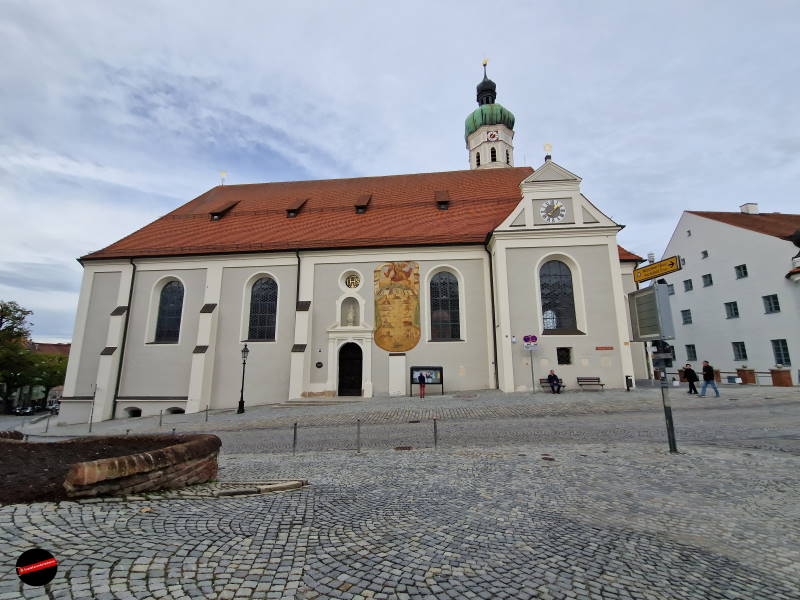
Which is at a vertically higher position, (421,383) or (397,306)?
(397,306)

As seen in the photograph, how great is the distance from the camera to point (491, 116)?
35.2m

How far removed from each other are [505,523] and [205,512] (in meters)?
3.21

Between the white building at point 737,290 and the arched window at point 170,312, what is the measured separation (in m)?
28.9

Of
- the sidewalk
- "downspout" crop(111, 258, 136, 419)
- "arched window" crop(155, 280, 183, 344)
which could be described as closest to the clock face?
the sidewalk

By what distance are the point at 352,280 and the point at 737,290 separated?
2424 centimetres

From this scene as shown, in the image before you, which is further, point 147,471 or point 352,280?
point 352,280

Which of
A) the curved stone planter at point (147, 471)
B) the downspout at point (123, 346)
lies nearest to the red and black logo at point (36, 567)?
the curved stone planter at point (147, 471)

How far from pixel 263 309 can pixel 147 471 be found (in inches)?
692

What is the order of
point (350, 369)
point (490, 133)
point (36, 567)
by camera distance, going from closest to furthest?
1. point (36, 567)
2. point (350, 369)
3. point (490, 133)

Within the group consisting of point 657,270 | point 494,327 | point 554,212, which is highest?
point 554,212

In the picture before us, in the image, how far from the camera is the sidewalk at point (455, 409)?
13.0m

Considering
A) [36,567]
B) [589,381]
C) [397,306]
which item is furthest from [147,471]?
[589,381]

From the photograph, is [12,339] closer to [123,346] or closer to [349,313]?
[123,346]

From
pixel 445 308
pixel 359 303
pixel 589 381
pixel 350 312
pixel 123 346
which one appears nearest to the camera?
pixel 589 381
